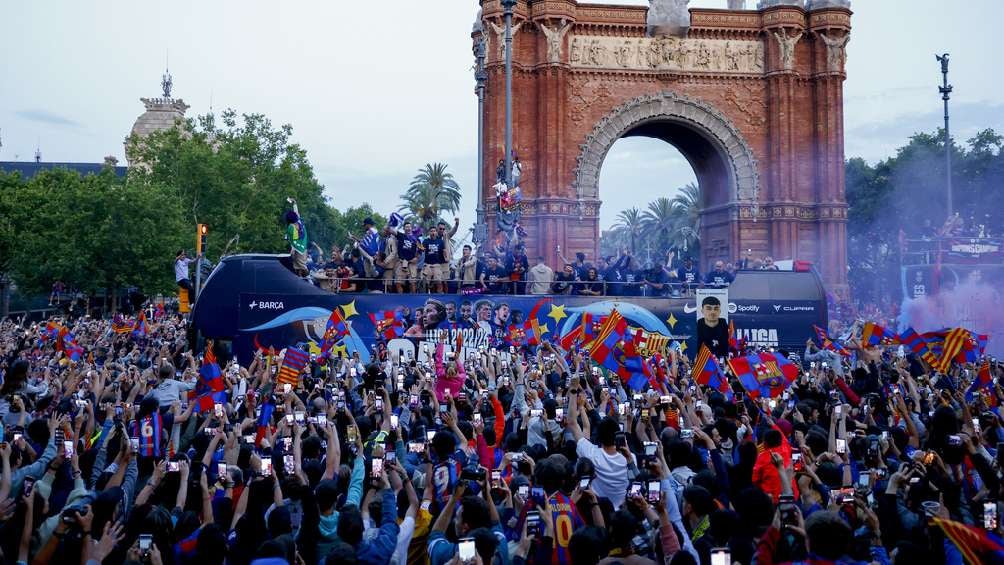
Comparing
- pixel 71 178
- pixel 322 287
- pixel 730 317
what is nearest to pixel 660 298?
pixel 730 317

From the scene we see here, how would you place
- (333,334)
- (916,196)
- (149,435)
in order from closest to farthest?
(149,435) → (333,334) → (916,196)

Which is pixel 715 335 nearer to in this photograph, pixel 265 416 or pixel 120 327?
pixel 265 416

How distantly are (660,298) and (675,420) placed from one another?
51.2ft

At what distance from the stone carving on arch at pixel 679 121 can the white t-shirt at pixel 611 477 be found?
30.9m

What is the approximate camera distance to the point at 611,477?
273 inches

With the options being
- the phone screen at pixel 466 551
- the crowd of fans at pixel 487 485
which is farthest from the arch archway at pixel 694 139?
the phone screen at pixel 466 551

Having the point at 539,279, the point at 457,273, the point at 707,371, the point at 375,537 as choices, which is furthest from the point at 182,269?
the point at 375,537

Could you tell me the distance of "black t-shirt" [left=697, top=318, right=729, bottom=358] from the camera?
23.3 metres

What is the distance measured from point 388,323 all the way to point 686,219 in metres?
82.4

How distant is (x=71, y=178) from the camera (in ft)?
167

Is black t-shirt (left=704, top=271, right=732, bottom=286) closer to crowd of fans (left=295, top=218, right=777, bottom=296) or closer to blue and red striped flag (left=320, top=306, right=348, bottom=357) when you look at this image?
crowd of fans (left=295, top=218, right=777, bottom=296)

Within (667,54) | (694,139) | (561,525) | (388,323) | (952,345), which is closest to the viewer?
(561,525)

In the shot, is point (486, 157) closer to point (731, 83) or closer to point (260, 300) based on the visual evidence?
point (731, 83)

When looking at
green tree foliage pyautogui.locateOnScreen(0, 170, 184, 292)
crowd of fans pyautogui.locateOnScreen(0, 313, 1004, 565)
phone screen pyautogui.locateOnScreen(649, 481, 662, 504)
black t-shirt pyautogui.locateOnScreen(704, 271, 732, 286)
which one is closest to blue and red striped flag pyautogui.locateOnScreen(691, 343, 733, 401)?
crowd of fans pyautogui.locateOnScreen(0, 313, 1004, 565)
